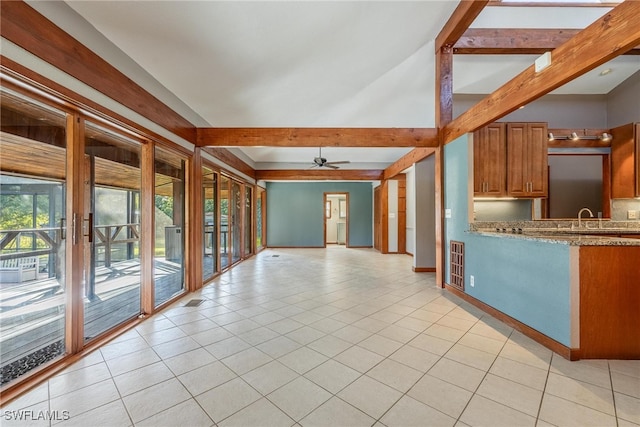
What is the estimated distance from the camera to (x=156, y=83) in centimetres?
294

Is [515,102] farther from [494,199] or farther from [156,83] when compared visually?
[156,83]

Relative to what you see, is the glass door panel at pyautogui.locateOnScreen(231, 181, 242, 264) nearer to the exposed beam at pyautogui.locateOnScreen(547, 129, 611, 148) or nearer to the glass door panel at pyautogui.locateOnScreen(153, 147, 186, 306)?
the glass door panel at pyautogui.locateOnScreen(153, 147, 186, 306)

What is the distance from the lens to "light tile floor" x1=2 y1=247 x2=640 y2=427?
4.71 ft

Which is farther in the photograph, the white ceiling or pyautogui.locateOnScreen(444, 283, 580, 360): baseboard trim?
the white ceiling

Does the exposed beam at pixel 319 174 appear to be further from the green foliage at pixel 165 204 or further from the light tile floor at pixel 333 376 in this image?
the light tile floor at pixel 333 376

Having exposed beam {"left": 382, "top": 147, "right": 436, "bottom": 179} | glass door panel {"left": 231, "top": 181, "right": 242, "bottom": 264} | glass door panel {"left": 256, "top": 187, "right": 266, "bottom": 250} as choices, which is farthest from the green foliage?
glass door panel {"left": 256, "top": 187, "right": 266, "bottom": 250}

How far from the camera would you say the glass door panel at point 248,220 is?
694cm

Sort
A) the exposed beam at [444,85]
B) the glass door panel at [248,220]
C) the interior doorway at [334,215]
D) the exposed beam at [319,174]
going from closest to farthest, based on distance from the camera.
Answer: the exposed beam at [444,85] → the glass door panel at [248,220] → the exposed beam at [319,174] → the interior doorway at [334,215]

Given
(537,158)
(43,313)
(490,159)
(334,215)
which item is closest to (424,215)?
(490,159)

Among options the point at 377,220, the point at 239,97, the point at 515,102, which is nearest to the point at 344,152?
the point at 377,220

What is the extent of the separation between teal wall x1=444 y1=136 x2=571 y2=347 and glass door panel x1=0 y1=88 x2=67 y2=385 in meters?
4.07

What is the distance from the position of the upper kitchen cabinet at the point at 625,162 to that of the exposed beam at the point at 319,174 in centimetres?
479

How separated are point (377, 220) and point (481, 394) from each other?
7.27m

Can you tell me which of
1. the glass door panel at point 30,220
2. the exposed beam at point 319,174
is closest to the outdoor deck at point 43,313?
the glass door panel at point 30,220
